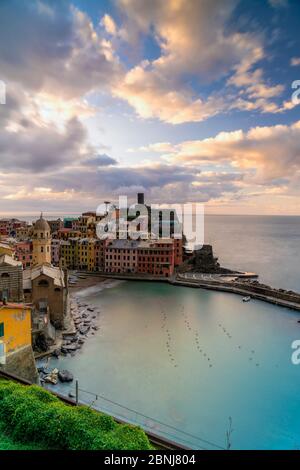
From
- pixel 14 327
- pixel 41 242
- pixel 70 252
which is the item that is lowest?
pixel 14 327

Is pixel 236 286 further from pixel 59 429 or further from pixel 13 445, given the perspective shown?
pixel 13 445

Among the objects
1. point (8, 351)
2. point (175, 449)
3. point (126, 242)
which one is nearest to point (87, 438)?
point (175, 449)

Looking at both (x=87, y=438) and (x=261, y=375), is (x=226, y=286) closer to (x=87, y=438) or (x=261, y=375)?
(x=261, y=375)

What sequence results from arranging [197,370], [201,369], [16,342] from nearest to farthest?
[16,342] < [197,370] < [201,369]

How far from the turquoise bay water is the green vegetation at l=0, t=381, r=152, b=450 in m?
6.47

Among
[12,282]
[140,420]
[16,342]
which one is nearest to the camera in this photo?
[140,420]

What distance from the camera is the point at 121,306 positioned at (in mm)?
30328

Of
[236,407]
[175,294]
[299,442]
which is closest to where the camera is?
[299,442]

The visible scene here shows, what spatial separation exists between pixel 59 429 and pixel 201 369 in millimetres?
12543

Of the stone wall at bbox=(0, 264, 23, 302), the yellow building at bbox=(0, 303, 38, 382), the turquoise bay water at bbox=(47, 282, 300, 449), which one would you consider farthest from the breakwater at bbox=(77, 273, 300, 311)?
the yellow building at bbox=(0, 303, 38, 382)

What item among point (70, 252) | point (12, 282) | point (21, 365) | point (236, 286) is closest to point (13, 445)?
point (21, 365)

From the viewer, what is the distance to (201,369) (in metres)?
18.1

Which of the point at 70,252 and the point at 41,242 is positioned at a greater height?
the point at 41,242
